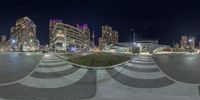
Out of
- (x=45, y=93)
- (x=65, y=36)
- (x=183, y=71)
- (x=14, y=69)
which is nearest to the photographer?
(x=45, y=93)

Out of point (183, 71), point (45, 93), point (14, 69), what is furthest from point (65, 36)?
point (45, 93)

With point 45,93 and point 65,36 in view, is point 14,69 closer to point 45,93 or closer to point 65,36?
point 45,93

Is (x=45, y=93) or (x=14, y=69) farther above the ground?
(x=14, y=69)

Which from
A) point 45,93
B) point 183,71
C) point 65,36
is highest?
point 65,36

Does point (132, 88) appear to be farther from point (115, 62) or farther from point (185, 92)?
point (115, 62)

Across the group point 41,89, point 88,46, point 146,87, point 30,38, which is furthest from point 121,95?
point 88,46

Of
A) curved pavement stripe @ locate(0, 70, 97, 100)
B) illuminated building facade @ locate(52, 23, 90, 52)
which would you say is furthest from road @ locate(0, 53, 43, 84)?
illuminated building facade @ locate(52, 23, 90, 52)

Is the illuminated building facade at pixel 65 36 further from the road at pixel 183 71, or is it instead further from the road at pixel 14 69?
the road at pixel 183 71

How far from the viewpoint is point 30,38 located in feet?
92.3

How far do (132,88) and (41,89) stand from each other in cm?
338

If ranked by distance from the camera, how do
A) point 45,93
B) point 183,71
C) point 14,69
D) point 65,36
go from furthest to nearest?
point 65,36 < point 14,69 < point 183,71 < point 45,93

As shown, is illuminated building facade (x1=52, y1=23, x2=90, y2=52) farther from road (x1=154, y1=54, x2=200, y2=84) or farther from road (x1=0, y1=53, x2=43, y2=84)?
road (x1=154, y1=54, x2=200, y2=84)

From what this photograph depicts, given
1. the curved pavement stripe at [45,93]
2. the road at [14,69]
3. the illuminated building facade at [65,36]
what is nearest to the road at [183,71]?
the curved pavement stripe at [45,93]

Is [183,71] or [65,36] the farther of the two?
[65,36]
